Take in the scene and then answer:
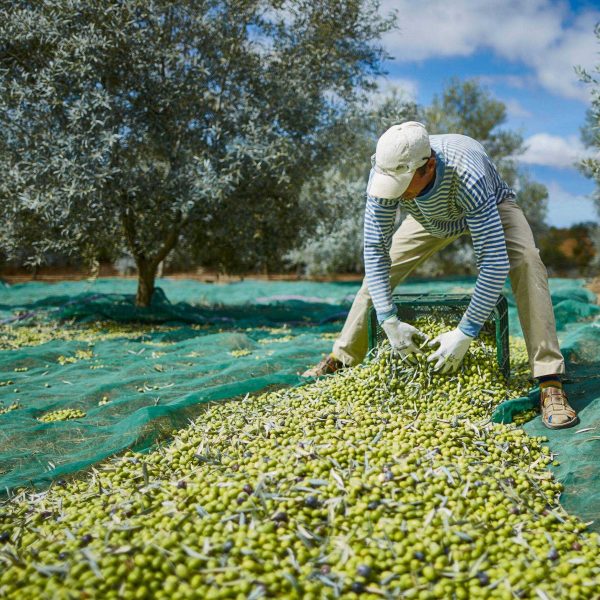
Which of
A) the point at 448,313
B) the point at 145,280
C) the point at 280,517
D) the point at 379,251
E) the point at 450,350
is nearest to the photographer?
the point at 280,517

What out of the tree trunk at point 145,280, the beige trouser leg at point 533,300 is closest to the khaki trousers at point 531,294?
the beige trouser leg at point 533,300

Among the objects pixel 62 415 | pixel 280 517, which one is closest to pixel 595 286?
pixel 62 415

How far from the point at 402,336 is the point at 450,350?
30 cm

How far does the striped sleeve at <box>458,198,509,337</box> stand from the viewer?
3.30m

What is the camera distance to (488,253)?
332cm

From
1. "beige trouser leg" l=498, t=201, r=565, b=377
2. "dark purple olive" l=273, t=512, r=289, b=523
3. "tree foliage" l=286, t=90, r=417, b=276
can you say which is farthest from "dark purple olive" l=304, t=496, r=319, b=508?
"tree foliage" l=286, t=90, r=417, b=276

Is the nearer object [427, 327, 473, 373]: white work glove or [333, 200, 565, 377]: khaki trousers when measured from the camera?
[427, 327, 473, 373]: white work glove

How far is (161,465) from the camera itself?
3.04 m

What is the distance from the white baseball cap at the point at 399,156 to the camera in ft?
9.98

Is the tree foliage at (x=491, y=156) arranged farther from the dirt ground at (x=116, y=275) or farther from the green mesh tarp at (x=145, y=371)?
the green mesh tarp at (x=145, y=371)

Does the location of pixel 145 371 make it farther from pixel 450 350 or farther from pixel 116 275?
pixel 116 275

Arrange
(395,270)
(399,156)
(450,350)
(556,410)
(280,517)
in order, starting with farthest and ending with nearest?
1. (395,270)
2. (450,350)
3. (556,410)
4. (399,156)
5. (280,517)

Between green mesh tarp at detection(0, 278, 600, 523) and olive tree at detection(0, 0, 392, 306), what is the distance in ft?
3.77

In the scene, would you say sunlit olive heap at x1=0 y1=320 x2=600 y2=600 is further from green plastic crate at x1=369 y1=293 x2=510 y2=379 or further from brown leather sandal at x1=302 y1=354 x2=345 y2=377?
brown leather sandal at x1=302 y1=354 x2=345 y2=377
